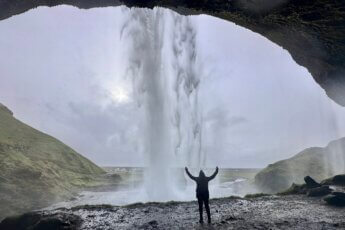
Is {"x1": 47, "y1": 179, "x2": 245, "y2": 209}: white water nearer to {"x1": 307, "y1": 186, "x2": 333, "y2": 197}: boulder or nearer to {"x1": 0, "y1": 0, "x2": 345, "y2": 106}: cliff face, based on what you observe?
{"x1": 307, "y1": 186, "x2": 333, "y2": 197}: boulder

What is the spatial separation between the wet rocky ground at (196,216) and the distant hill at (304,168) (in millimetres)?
53137

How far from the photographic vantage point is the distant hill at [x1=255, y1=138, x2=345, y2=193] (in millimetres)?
74562

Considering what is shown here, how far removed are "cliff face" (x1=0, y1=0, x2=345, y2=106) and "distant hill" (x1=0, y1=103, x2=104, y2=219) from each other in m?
33.1

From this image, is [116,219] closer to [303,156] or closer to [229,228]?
[229,228]

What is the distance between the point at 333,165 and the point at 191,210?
71394mm

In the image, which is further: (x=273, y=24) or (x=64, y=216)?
(x=273, y=24)

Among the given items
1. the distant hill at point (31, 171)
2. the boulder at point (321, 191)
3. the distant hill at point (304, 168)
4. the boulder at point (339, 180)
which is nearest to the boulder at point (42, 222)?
the boulder at point (321, 191)

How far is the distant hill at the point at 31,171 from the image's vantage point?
4747 centimetres

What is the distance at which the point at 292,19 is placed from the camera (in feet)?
66.3

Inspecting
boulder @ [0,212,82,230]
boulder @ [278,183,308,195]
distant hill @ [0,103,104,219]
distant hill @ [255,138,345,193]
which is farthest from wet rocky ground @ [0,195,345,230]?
distant hill @ [255,138,345,193]

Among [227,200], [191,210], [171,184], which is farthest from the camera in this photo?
[171,184]

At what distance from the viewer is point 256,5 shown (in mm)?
19203

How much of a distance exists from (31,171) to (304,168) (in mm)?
67091

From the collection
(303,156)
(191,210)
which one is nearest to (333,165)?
(303,156)
